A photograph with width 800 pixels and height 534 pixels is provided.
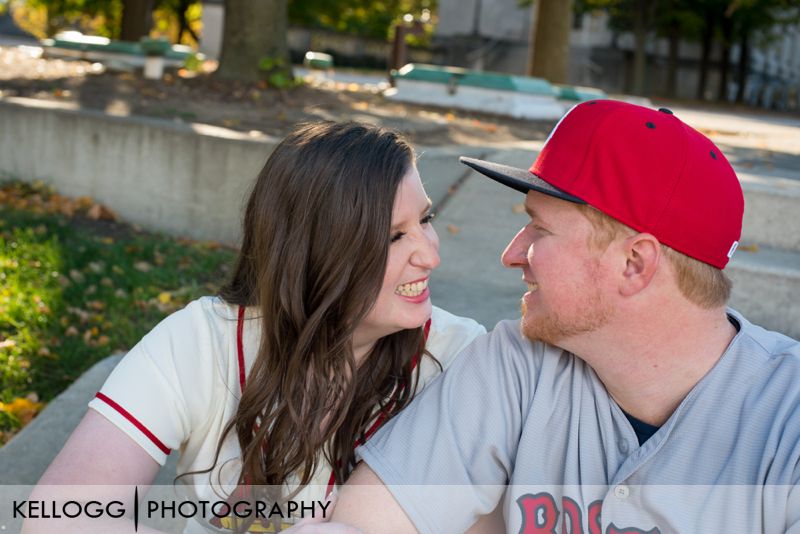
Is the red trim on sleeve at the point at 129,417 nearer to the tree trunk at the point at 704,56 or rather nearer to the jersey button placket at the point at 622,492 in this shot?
the jersey button placket at the point at 622,492

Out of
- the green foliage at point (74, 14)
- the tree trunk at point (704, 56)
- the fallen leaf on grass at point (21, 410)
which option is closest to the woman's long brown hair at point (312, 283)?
the fallen leaf on grass at point (21, 410)

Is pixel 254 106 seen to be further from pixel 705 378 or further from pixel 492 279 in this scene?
pixel 705 378

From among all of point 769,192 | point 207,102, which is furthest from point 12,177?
point 769,192

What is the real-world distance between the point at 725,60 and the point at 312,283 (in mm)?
39612

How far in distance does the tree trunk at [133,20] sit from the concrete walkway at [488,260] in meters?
15.2

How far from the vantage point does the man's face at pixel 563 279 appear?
2.34 meters

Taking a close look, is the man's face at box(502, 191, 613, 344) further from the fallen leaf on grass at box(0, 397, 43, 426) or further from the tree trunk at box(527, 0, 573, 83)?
the tree trunk at box(527, 0, 573, 83)

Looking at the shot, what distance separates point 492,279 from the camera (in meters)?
5.70

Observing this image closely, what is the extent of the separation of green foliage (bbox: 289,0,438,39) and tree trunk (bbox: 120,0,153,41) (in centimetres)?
1689

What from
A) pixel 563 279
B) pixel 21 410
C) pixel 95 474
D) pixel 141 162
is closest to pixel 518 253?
pixel 563 279

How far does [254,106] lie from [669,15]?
92.3 feet

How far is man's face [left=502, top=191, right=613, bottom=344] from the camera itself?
2.34 m

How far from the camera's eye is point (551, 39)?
14523mm

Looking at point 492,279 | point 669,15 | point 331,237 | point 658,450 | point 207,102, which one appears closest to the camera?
point 658,450
